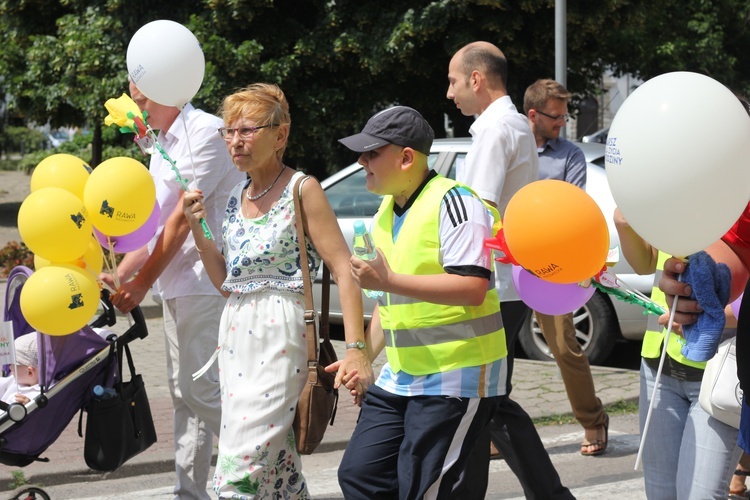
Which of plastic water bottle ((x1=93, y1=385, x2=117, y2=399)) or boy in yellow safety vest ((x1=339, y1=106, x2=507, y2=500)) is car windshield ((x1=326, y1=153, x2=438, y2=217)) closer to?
plastic water bottle ((x1=93, y1=385, x2=117, y2=399))

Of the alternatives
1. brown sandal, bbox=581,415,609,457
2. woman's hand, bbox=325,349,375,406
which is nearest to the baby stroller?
woman's hand, bbox=325,349,375,406

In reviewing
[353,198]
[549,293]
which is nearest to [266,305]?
[549,293]

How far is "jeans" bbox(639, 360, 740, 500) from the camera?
350 cm

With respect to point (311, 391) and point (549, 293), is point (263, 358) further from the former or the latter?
point (549, 293)

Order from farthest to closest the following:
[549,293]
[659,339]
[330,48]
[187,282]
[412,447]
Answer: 1. [330,48]
2. [187,282]
3. [549,293]
4. [659,339]
5. [412,447]

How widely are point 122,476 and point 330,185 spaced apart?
393 cm

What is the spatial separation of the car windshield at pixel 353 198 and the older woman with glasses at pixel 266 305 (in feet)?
15.9

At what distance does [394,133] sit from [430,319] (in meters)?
0.65

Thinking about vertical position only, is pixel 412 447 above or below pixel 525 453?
above

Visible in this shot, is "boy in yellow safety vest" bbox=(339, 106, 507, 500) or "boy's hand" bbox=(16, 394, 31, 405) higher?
"boy in yellow safety vest" bbox=(339, 106, 507, 500)

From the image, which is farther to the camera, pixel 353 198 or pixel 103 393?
pixel 353 198

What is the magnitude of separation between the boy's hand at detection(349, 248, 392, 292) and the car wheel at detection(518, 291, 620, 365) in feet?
15.9

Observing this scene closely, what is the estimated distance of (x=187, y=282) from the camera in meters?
4.93

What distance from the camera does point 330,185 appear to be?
30.3ft
